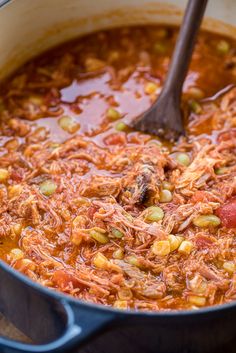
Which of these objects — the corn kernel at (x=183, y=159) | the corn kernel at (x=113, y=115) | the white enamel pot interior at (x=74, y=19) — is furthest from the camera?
the white enamel pot interior at (x=74, y=19)

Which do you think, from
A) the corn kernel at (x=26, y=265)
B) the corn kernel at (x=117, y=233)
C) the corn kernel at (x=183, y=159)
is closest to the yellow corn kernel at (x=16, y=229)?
the corn kernel at (x=26, y=265)

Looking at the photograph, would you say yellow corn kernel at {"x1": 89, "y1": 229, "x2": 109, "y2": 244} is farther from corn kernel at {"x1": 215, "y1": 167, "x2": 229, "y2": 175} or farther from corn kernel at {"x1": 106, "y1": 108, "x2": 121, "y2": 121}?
corn kernel at {"x1": 106, "y1": 108, "x2": 121, "y2": 121}

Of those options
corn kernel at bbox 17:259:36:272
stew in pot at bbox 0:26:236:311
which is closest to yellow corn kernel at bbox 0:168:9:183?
stew in pot at bbox 0:26:236:311

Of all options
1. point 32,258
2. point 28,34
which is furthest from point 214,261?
point 28,34

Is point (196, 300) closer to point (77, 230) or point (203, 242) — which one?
A: point (203, 242)

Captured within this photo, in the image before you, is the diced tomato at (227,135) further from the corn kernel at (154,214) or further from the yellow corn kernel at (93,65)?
the yellow corn kernel at (93,65)

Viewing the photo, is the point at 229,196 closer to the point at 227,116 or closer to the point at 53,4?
the point at 227,116
